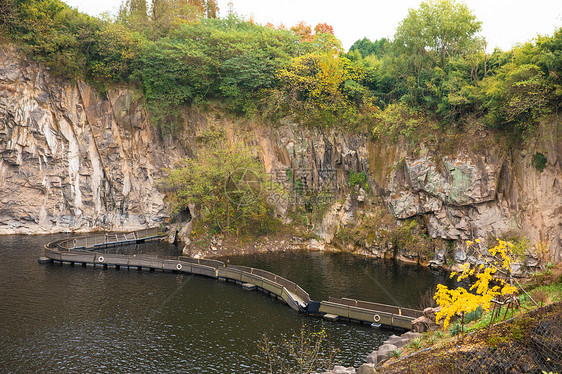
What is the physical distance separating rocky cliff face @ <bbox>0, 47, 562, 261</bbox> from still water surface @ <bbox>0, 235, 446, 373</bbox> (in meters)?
8.08

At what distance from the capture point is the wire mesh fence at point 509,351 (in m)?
14.6

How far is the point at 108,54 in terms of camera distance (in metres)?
59.1

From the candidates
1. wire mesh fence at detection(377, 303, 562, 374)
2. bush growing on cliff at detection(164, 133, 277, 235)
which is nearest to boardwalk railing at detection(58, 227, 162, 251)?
bush growing on cliff at detection(164, 133, 277, 235)

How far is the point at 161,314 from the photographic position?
31.4m

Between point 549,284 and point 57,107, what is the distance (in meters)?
57.5

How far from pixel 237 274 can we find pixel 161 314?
9.67 meters

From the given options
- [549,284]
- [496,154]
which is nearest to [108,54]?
[496,154]

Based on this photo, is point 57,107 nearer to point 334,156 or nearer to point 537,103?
point 334,156

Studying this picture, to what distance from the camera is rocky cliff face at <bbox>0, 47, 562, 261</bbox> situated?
4522 cm

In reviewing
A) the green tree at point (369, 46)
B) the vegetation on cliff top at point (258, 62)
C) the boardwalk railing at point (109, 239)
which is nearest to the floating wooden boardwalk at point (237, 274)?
the boardwalk railing at point (109, 239)

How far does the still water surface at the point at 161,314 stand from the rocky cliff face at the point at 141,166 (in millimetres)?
8083

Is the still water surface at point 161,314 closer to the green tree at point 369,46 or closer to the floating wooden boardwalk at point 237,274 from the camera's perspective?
the floating wooden boardwalk at point 237,274

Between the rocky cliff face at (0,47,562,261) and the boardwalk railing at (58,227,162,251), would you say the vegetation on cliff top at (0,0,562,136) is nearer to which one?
the rocky cliff face at (0,47,562,261)

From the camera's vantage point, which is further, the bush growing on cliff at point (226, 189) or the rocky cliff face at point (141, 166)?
the bush growing on cliff at point (226, 189)
